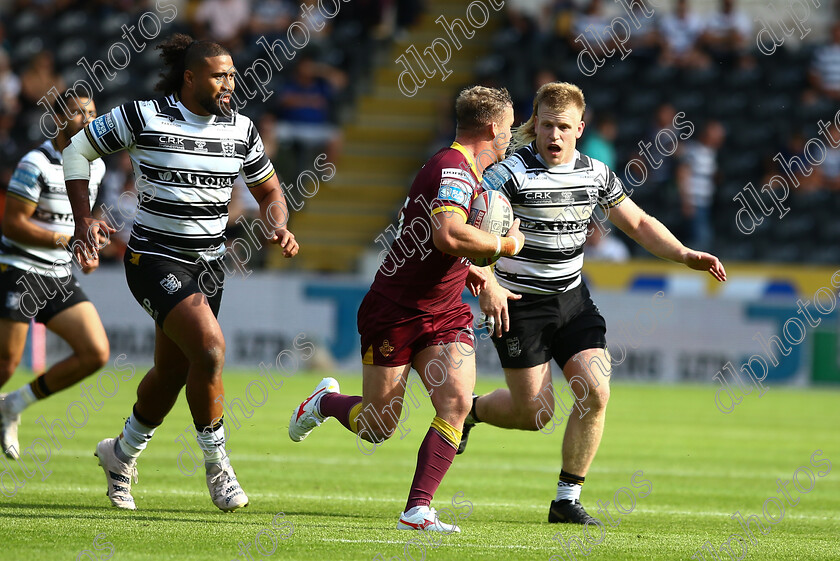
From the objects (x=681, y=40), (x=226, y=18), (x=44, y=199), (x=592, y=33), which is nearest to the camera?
(x=44, y=199)

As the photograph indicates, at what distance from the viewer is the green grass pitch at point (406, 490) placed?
5.79 meters

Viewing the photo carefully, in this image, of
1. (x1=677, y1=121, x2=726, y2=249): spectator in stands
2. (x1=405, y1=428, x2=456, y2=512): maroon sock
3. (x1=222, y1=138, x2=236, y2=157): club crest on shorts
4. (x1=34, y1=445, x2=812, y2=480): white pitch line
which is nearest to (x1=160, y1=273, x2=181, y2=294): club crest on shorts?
(x1=222, y1=138, x2=236, y2=157): club crest on shorts

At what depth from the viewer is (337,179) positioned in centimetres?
2291

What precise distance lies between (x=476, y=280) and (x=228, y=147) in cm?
176

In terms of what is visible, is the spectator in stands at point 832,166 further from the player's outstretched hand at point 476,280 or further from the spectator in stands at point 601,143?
the player's outstretched hand at point 476,280

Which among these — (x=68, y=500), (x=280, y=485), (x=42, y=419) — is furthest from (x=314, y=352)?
(x=68, y=500)

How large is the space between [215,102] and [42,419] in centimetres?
618

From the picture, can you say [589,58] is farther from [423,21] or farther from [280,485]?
[280,485]

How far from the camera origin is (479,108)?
20.9ft

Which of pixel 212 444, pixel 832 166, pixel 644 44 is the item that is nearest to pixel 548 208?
pixel 212 444

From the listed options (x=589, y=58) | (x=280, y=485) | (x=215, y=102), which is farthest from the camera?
(x=589, y=58)

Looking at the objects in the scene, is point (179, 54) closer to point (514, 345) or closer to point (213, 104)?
point (213, 104)

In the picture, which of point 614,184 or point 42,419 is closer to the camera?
point 614,184

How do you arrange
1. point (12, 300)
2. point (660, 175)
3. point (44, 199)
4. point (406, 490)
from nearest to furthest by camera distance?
point (406, 490)
point (44, 199)
point (12, 300)
point (660, 175)
